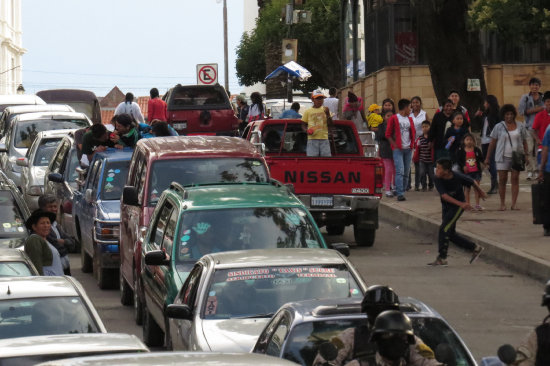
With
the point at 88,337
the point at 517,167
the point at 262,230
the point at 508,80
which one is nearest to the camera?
the point at 88,337

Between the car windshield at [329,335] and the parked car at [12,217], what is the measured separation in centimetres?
640

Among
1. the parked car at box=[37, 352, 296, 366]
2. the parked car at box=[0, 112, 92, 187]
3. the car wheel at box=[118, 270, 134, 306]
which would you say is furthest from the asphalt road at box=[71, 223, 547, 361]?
the parked car at box=[0, 112, 92, 187]

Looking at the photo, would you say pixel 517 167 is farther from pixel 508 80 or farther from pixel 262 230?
pixel 508 80

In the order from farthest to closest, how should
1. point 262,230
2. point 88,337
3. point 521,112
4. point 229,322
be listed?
point 521,112
point 262,230
point 229,322
point 88,337

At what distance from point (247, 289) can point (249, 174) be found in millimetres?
5299

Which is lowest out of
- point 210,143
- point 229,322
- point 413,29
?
point 229,322

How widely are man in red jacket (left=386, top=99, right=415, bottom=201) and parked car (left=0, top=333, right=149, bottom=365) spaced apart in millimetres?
17242

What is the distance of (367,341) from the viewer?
696cm

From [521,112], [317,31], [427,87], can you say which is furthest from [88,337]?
[317,31]

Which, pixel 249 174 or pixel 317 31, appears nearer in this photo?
pixel 249 174

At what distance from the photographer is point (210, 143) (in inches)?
616

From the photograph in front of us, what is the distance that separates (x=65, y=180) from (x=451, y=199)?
6.63 metres

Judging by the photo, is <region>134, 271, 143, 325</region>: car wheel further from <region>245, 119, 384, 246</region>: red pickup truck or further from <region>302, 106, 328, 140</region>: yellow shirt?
<region>302, 106, 328, 140</region>: yellow shirt

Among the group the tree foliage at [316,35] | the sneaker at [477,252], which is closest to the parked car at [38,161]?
the sneaker at [477,252]
